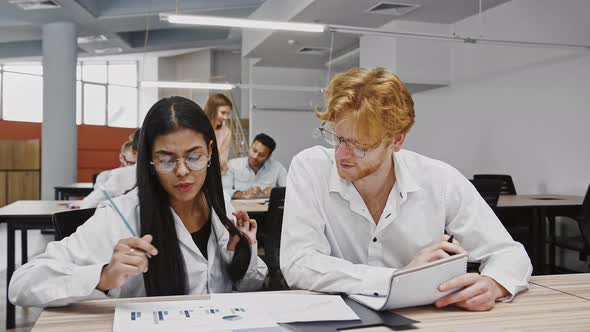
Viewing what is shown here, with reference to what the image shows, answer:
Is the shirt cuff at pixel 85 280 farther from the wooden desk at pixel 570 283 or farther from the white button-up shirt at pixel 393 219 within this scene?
the wooden desk at pixel 570 283

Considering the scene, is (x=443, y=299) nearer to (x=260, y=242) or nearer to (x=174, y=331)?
(x=174, y=331)

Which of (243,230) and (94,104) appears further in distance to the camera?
(94,104)

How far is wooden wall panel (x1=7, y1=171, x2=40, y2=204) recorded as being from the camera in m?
9.96

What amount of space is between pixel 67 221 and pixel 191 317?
762 millimetres

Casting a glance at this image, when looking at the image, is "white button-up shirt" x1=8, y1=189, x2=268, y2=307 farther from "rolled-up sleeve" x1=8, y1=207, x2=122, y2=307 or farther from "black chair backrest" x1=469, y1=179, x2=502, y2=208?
"black chair backrest" x1=469, y1=179, x2=502, y2=208

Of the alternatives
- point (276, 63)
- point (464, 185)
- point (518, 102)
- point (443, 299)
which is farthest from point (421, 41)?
point (443, 299)

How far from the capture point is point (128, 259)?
1.19 metres

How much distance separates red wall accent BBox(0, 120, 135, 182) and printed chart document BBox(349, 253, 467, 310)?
10948 millimetres

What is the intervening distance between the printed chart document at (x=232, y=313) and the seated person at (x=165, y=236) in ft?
0.41

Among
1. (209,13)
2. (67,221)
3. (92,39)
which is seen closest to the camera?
(67,221)

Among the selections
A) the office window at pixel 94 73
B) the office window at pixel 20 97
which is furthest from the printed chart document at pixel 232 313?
the office window at pixel 94 73

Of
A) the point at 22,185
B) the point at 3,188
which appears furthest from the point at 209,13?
the point at 3,188

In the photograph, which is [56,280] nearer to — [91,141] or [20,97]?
[91,141]

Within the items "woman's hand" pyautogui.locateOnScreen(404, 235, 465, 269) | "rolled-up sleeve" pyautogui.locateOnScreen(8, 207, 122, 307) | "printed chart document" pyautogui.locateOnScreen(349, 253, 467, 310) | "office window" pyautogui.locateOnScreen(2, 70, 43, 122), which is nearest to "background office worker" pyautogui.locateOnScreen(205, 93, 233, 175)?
"rolled-up sleeve" pyautogui.locateOnScreen(8, 207, 122, 307)
